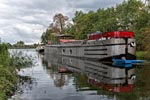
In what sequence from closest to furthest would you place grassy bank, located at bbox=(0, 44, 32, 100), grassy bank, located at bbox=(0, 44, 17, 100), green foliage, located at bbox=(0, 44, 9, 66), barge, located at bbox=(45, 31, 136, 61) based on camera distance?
grassy bank, located at bbox=(0, 44, 17, 100)
grassy bank, located at bbox=(0, 44, 32, 100)
green foliage, located at bbox=(0, 44, 9, 66)
barge, located at bbox=(45, 31, 136, 61)

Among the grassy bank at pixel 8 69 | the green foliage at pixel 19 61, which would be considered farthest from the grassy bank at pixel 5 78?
the green foliage at pixel 19 61

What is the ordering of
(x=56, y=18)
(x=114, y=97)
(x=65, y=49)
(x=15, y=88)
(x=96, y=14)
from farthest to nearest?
(x=56, y=18) → (x=96, y=14) → (x=65, y=49) → (x=15, y=88) → (x=114, y=97)

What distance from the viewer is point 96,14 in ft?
320

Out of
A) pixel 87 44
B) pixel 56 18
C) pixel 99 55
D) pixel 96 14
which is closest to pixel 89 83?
pixel 99 55

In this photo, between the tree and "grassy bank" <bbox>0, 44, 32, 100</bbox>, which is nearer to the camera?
"grassy bank" <bbox>0, 44, 32, 100</bbox>

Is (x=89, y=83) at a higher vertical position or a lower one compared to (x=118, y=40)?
lower

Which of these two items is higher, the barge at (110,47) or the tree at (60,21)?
the tree at (60,21)

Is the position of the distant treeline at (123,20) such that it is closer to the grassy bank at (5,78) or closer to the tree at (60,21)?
the tree at (60,21)

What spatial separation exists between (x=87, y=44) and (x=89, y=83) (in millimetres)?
37299

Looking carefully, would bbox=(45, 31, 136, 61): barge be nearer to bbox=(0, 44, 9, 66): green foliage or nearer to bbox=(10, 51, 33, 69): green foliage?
bbox=(10, 51, 33, 69): green foliage

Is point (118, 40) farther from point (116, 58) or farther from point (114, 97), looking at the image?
point (114, 97)

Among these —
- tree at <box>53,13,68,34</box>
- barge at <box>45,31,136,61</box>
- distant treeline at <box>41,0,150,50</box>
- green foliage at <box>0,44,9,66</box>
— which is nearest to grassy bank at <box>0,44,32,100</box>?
green foliage at <box>0,44,9,66</box>

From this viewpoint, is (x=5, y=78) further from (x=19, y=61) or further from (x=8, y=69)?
(x=19, y=61)

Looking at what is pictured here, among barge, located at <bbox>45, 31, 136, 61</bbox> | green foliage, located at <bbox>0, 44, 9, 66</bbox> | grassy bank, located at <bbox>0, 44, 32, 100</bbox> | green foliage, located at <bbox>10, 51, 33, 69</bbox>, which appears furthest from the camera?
barge, located at <bbox>45, 31, 136, 61</bbox>
